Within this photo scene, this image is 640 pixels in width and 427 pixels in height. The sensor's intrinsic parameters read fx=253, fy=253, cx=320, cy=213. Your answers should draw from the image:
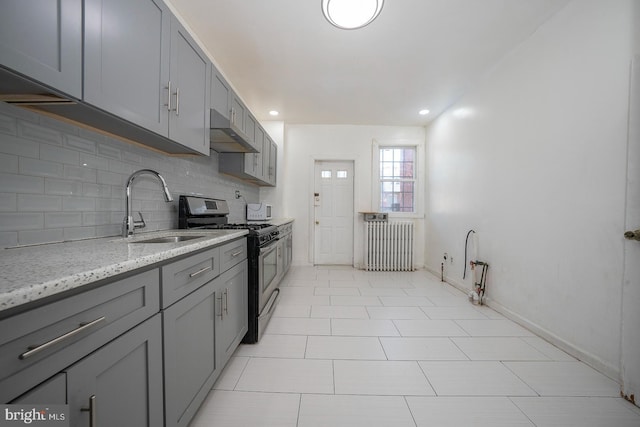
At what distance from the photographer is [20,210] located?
1.05 metres

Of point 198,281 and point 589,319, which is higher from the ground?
point 198,281

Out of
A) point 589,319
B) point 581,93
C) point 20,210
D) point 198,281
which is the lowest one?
point 589,319

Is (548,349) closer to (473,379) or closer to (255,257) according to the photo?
(473,379)

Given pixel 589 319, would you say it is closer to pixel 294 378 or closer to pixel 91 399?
pixel 294 378

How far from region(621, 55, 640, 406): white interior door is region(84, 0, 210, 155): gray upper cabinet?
262 centimetres

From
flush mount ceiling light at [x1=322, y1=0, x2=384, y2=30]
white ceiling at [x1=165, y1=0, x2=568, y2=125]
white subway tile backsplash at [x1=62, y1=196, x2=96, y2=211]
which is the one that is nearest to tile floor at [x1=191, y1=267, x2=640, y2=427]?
white subway tile backsplash at [x1=62, y1=196, x2=96, y2=211]

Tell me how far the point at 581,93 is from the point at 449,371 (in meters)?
2.19

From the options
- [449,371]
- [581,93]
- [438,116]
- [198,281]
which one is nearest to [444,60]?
[581,93]

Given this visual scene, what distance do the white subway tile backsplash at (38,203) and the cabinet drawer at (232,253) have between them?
77cm

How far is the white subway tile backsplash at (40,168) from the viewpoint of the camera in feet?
3.49

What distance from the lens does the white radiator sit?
4570 mm

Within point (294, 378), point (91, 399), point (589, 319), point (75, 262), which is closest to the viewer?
point (91, 399)

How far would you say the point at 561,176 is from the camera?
198 cm

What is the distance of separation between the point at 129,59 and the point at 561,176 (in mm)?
2926
